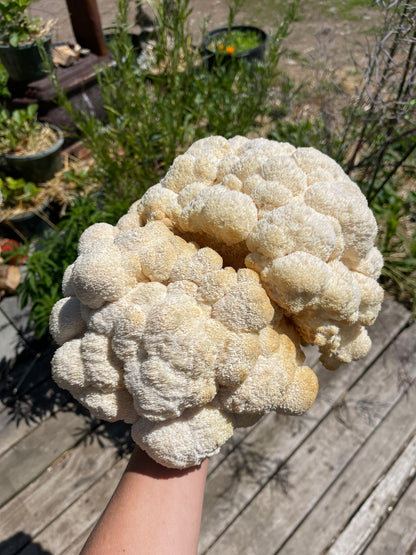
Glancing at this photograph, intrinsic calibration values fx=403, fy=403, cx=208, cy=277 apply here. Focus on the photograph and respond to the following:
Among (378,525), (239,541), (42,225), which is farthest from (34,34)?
(378,525)

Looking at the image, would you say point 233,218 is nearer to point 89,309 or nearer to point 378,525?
point 89,309

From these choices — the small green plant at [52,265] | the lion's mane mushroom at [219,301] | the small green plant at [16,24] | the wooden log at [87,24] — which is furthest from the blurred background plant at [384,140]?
the small green plant at [16,24]

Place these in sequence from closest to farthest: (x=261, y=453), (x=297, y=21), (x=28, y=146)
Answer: (x=261, y=453), (x=28, y=146), (x=297, y=21)

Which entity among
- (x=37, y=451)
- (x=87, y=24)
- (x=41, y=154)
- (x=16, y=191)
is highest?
(x=87, y=24)

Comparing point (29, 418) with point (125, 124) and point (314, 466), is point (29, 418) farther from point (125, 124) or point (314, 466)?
point (125, 124)

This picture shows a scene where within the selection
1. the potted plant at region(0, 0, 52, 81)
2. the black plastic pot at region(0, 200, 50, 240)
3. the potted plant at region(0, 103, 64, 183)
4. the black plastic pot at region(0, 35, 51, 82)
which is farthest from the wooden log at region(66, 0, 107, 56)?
the black plastic pot at region(0, 200, 50, 240)

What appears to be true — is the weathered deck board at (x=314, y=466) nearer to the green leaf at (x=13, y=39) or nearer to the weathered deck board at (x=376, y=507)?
the weathered deck board at (x=376, y=507)

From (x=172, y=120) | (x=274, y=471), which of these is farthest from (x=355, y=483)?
(x=172, y=120)
